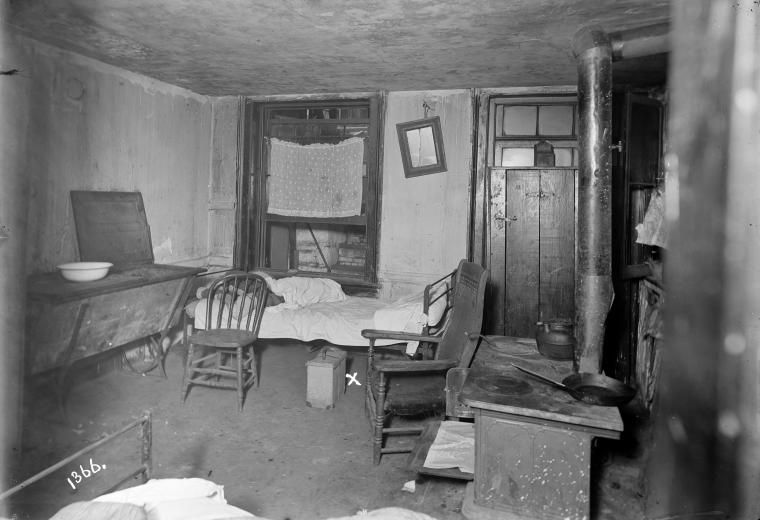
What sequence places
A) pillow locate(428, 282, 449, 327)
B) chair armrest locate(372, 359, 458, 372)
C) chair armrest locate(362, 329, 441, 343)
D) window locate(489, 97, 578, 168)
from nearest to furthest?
chair armrest locate(372, 359, 458, 372)
chair armrest locate(362, 329, 441, 343)
pillow locate(428, 282, 449, 327)
window locate(489, 97, 578, 168)

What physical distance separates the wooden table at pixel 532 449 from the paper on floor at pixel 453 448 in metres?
0.30

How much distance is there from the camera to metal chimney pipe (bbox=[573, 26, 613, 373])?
273 centimetres

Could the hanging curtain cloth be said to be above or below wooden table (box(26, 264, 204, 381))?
above

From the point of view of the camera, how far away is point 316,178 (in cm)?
582

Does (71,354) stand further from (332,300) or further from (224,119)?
(224,119)

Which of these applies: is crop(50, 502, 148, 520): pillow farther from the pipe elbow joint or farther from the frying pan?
the pipe elbow joint

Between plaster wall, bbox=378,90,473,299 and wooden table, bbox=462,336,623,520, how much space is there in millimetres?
3009

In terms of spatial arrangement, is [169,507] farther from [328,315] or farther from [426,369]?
[328,315]

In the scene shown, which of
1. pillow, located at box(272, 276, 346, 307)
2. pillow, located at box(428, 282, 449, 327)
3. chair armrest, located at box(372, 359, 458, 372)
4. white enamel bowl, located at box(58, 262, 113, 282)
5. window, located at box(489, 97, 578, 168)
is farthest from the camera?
window, located at box(489, 97, 578, 168)

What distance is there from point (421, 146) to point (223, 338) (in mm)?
2755

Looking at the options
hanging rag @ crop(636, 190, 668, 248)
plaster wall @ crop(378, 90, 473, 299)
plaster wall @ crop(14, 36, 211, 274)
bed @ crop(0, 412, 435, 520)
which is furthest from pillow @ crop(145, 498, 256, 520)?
plaster wall @ crop(378, 90, 473, 299)

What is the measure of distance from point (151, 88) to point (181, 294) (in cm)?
212

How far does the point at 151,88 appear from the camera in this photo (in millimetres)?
5215

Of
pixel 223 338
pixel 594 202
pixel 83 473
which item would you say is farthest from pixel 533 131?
pixel 83 473
